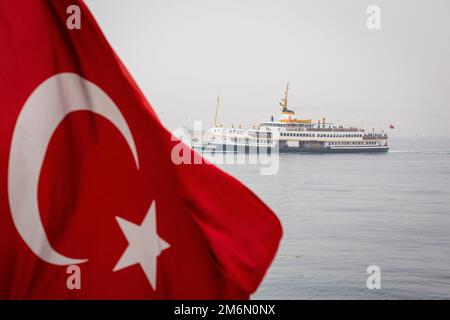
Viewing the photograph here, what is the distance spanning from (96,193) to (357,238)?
53.3 ft

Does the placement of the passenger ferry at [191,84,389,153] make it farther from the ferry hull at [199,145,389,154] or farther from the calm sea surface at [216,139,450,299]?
the calm sea surface at [216,139,450,299]

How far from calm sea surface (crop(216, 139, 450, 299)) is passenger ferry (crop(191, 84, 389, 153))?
80.3 ft

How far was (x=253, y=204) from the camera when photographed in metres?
2.10

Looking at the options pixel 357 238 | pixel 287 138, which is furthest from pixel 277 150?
pixel 357 238

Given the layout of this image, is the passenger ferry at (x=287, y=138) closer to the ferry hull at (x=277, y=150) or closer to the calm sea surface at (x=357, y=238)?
the ferry hull at (x=277, y=150)

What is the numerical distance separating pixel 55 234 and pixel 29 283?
17 cm

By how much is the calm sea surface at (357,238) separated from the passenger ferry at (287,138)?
2447 centimetres

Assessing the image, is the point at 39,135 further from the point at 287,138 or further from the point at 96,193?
the point at 287,138

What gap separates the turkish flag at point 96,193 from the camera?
6.42 ft

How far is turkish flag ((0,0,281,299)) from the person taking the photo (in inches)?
77.1

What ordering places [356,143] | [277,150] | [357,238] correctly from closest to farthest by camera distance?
[357,238] < [277,150] < [356,143]

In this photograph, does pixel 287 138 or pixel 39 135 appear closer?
pixel 39 135

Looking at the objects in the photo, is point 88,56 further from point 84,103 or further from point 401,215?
point 401,215

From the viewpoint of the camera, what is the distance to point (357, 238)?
57.9ft
